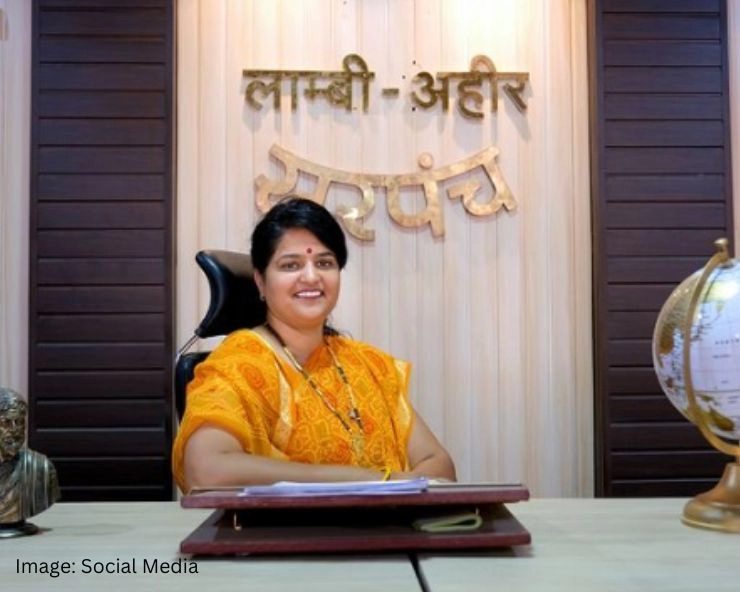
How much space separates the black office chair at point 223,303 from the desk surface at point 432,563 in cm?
76

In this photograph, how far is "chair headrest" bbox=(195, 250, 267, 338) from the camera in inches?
89.7

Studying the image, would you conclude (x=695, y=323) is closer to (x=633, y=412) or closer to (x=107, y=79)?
(x=633, y=412)

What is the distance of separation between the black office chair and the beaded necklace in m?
0.08

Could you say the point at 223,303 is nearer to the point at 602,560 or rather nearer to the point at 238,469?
the point at 238,469

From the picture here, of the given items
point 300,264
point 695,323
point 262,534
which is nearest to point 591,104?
point 300,264

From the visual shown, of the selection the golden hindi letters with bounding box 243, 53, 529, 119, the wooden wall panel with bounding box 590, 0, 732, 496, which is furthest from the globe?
the golden hindi letters with bounding box 243, 53, 529, 119

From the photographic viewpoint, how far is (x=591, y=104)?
3.29 meters

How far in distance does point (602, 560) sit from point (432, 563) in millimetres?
240

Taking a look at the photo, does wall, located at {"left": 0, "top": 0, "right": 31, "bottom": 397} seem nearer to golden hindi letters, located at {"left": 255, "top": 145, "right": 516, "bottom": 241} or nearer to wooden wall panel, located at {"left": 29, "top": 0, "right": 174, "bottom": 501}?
wooden wall panel, located at {"left": 29, "top": 0, "right": 174, "bottom": 501}

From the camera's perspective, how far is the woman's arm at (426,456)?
2.21 m

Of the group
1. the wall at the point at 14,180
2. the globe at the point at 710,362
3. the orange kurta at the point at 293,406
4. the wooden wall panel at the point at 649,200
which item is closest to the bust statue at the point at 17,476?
the orange kurta at the point at 293,406

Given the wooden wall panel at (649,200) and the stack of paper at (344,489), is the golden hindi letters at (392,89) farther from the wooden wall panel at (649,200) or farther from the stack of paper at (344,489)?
the stack of paper at (344,489)

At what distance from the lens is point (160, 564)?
123 centimetres

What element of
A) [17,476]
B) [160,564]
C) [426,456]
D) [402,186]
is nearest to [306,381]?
[426,456]
